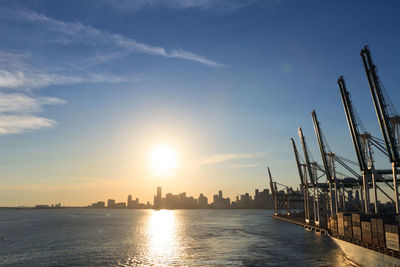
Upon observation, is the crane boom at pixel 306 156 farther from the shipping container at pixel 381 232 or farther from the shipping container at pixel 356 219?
the shipping container at pixel 381 232

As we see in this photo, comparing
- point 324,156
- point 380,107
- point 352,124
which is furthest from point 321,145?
point 380,107

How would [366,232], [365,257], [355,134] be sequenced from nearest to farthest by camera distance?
[365,257], [366,232], [355,134]

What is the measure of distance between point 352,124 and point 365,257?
4120 cm

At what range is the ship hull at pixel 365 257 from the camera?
37.0 m

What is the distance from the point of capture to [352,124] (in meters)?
75.2

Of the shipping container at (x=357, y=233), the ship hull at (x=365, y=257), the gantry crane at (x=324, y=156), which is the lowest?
the ship hull at (x=365, y=257)

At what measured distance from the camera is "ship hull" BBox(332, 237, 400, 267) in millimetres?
37000

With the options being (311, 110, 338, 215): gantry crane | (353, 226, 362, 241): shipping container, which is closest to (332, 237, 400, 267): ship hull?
(353, 226, 362, 241): shipping container

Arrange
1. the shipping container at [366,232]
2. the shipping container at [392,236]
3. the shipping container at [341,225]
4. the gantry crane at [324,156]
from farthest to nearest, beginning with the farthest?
the gantry crane at [324,156]
the shipping container at [341,225]
the shipping container at [366,232]
the shipping container at [392,236]

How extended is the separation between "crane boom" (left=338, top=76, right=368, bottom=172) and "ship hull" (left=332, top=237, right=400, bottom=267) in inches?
1042

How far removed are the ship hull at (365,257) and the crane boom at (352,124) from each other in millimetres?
26476

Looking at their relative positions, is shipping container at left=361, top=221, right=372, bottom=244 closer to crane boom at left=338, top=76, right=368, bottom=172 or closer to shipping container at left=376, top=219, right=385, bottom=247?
shipping container at left=376, top=219, right=385, bottom=247

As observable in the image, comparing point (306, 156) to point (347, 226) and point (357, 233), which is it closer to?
point (347, 226)

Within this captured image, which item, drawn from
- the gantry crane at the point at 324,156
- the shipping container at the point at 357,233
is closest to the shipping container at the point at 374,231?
the shipping container at the point at 357,233
